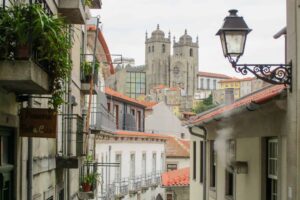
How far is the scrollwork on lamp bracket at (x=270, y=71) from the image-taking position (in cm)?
888

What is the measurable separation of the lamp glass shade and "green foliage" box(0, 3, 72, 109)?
2653mm

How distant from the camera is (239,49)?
9.09 metres

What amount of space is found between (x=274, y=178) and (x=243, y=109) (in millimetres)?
1290

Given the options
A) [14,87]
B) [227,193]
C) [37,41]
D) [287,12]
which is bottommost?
[227,193]

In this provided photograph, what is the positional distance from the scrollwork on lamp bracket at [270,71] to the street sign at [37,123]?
262cm

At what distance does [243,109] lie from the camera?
1054cm

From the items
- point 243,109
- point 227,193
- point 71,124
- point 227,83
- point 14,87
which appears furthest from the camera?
point 227,83

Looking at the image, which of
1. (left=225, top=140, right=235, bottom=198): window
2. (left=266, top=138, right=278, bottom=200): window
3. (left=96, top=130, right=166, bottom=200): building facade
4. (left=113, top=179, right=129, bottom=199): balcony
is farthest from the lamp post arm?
(left=113, top=179, right=129, bottom=199): balcony

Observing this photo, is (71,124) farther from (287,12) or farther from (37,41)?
(37,41)

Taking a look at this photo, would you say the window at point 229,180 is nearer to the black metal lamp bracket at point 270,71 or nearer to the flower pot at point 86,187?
the flower pot at point 86,187

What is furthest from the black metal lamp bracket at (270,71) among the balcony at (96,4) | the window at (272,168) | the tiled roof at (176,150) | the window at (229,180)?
the tiled roof at (176,150)

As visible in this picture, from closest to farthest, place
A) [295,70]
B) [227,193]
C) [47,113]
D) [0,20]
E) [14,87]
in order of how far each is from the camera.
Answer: [0,20], [14,87], [47,113], [295,70], [227,193]

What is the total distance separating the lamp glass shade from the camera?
29.9ft

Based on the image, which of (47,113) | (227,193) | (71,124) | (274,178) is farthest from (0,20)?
(227,193)
